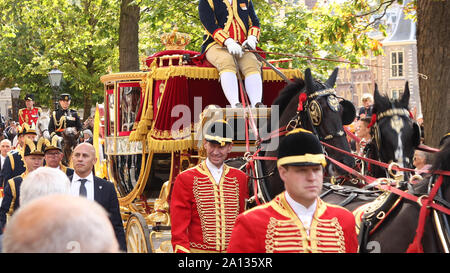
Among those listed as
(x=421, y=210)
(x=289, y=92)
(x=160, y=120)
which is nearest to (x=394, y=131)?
(x=289, y=92)

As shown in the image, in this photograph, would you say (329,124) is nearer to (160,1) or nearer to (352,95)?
(160,1)

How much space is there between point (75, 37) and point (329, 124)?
22.3 m

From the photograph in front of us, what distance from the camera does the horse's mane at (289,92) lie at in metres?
7.48

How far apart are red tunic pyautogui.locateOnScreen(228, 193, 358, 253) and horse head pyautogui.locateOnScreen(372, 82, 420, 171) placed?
276 cm

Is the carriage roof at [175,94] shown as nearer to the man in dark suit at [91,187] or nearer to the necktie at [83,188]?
the man in dark suit at [91,187]

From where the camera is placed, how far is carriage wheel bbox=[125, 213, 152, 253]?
7.57m

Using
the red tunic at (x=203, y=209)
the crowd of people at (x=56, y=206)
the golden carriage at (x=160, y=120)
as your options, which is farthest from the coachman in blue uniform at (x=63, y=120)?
the red tunic at (x=203, y=209)

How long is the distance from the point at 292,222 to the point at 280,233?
9cm

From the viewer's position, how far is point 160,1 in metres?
17.1

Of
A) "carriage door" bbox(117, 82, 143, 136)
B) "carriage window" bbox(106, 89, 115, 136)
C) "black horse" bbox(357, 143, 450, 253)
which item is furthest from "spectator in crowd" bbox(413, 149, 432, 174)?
"carriage window" bbox(106, 89, 115, 136)

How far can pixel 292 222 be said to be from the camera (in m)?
4.02

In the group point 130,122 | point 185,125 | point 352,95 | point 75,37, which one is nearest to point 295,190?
point 185,125

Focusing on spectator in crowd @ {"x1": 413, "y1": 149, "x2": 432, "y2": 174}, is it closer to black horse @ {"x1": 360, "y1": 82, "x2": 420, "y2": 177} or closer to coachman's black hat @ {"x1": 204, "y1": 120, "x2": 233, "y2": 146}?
black horse @ {"x1": 360, "y1": 82, "x2": 420, "y2": 177}

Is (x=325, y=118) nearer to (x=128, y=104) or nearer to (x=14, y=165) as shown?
(x=128, y=104)
